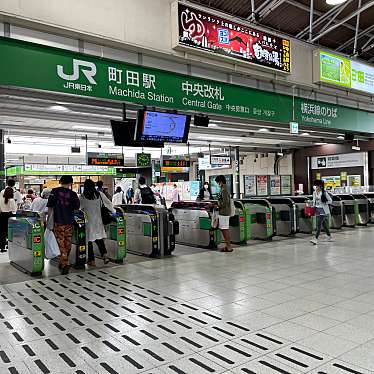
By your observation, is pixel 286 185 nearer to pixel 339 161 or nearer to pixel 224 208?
pixel 339 161

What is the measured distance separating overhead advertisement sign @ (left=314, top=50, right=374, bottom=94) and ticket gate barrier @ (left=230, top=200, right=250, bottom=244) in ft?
10.6

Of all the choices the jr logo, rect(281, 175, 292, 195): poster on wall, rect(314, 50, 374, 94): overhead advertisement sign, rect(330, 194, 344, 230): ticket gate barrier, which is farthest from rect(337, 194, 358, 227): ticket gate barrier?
the jr logo

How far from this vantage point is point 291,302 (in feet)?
14.2

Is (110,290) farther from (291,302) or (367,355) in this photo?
(367,355)

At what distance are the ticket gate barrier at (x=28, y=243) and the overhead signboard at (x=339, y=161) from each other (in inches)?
570

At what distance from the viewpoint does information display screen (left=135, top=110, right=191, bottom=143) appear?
6.25m

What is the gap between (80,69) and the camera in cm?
490

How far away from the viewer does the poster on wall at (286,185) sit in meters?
17.9

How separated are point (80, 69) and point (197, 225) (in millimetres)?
4830

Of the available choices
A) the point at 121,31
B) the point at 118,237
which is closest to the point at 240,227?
the point at 118,237

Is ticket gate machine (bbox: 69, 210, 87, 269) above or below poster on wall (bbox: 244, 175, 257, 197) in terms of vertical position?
below

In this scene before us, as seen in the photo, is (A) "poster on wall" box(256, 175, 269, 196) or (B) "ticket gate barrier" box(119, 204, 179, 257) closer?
(B) "ticket gate barrier" box(119, 204, 179, 257)

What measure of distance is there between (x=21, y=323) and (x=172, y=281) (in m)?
2.18

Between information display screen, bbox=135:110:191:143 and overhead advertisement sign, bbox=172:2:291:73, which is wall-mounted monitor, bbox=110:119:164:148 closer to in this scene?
information display screen, bbox=135:110:191:143
